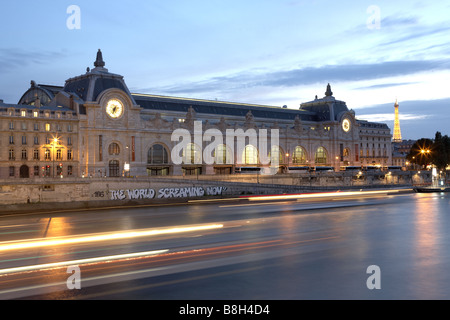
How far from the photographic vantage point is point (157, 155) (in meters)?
108

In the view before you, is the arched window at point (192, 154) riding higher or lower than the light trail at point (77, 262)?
higher

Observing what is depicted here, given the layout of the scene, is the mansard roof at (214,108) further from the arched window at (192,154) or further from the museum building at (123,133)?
the arched window at (192,154)

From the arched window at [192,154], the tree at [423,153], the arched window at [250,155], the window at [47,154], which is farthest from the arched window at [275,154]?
the window at [47,154]

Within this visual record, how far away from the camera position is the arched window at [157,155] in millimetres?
106500

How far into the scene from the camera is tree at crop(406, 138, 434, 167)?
150500 mm

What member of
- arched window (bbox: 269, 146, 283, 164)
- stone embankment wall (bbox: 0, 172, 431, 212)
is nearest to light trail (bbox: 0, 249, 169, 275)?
stone embankment wall (bbox: 0, 172, 431, 212)

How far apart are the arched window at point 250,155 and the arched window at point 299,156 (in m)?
15.0

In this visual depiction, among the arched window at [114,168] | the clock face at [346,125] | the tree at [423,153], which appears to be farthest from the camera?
the clock face at [346,125]

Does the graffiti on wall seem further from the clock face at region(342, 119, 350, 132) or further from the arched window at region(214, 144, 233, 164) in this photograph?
the clock face at region(342, 119, 350, 132)

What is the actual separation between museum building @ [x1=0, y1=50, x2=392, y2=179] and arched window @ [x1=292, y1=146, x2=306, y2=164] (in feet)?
1.01

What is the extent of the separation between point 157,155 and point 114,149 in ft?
35.2

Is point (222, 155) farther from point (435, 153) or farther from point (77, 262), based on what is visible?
point (77, 262)

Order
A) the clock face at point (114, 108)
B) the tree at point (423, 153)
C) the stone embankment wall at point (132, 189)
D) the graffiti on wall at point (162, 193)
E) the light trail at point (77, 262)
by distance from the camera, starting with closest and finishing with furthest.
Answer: the light trail at point (77, 262), the stone embankment wall at point (132, 189), the graffiti on wall at point (162, 193), the clock face at point (114, 108), the tree at point (423, 153)

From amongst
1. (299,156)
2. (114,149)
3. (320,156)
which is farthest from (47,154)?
(320,156)
